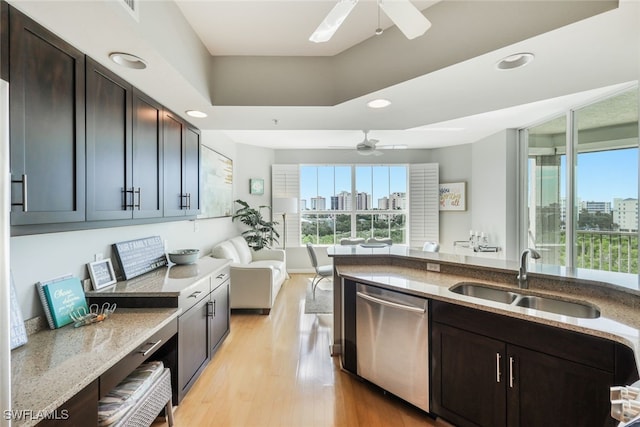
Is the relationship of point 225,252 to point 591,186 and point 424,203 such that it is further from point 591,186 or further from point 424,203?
point 591,186

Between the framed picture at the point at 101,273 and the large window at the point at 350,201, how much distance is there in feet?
14.3

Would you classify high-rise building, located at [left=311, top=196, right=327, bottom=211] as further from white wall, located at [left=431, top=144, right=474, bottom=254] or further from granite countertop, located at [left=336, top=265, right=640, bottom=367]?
granite countertop, located at [left=336, top=265, right=640, bottom=367]

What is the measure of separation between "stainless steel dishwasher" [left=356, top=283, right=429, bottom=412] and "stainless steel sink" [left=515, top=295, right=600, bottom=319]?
715 millimetres

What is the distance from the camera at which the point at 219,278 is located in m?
2.81

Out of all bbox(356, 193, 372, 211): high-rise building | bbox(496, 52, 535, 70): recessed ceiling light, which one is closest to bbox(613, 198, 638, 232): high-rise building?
bbox(496, 52, 535, 70): recessed ceiling light

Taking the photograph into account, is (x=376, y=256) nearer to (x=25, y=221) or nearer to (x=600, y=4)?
(x=600, y=4)

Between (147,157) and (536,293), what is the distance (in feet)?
9.53

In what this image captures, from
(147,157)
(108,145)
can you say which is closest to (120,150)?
(108,145)

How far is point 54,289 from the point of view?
1599mm

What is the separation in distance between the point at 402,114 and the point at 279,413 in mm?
2675

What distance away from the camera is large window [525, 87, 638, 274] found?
9.16 ft

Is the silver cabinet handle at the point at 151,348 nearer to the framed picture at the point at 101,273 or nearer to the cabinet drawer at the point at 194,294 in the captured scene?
the cabinet drawer at the point at 194,294

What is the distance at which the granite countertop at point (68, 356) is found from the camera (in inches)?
38.4

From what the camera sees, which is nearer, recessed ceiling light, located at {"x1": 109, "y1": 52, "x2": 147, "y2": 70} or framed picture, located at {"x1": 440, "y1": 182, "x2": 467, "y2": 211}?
recessed ceiling light, located at {"x1": 109, "y1": 52, "x2": 147, "y2": 70}
